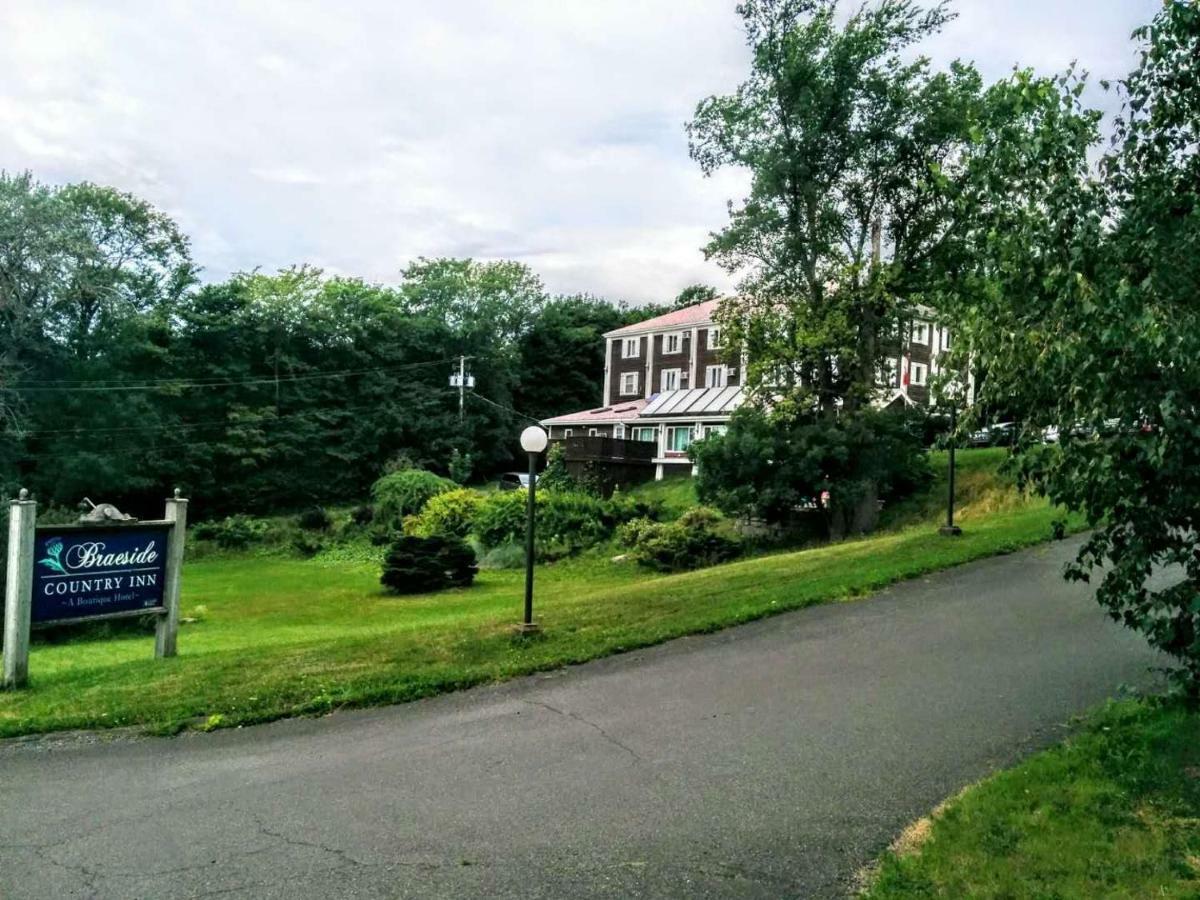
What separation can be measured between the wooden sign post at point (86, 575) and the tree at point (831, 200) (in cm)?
1816

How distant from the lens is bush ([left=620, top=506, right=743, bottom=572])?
81.8 ft

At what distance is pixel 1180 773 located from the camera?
5312mm

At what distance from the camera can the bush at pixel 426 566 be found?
81.3 feet

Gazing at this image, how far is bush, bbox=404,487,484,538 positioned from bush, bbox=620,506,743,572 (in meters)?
9.54

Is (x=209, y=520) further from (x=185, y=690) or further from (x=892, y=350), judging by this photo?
(x=185, y=690)

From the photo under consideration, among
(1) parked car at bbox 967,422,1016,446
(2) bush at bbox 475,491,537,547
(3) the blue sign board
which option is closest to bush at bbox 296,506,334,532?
(2) bush at bbox 475,491,537,547

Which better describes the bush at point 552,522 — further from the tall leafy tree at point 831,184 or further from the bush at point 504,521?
the tall leafy tree at point 831,184

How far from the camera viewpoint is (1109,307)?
15.1ft

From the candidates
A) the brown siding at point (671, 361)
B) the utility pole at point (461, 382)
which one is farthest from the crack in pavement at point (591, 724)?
the utility pole at point (461, 382)

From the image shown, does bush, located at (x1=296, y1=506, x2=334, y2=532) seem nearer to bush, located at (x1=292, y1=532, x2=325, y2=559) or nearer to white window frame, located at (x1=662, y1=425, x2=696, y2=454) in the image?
bush, located at (x1=292, y1=532, x2=325, y2=559)

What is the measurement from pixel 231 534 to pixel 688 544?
2690 cm

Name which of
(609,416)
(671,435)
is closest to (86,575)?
(671,435)

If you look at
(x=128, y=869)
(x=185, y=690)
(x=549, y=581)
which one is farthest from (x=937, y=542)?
(x=128, y=869)

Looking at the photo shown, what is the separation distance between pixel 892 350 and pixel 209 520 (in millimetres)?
37179
